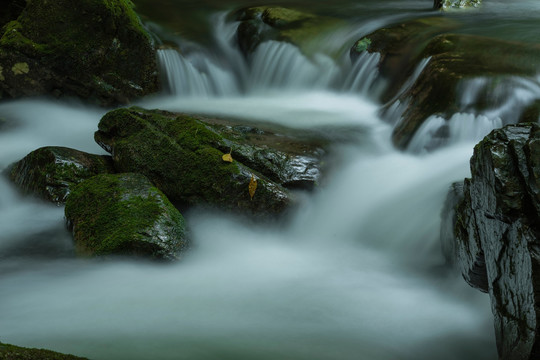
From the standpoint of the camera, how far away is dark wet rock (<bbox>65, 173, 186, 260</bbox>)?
173 inches

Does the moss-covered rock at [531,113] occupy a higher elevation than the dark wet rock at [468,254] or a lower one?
higher

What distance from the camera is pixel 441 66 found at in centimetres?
671

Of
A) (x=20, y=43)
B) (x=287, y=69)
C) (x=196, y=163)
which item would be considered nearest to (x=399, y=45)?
(x=287, y=69)

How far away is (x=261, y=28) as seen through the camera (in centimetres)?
1009

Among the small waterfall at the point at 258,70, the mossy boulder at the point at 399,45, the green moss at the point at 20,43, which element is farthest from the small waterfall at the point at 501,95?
the green moss at the point at 20,43

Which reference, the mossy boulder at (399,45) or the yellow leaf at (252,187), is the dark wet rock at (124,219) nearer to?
the yellow leaf at (252,187)

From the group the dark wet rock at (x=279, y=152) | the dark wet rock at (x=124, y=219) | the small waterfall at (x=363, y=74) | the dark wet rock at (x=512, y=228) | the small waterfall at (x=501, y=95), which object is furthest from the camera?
the small waterfall at (x=363, y=74)

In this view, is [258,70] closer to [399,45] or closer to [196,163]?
[399,45]

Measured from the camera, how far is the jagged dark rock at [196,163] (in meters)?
5.09

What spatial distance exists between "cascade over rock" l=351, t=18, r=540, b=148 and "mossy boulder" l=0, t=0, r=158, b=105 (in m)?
4.08

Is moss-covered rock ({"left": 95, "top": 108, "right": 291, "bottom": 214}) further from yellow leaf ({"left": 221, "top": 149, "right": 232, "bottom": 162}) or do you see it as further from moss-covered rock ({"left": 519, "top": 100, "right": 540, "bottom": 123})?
moss-covered rock ({"left": 519, "top": 100, "right": 540, "bottom": 123})

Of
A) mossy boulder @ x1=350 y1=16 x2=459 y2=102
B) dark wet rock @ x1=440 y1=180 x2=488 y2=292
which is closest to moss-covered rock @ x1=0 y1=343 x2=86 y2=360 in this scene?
dark wet rock @ x1=440 y1=180 x2=488 y2=292

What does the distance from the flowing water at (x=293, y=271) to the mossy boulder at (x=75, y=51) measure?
0.43 m

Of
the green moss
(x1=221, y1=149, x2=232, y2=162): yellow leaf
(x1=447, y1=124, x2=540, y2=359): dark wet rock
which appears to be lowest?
(x1=447, y1=124, x2=540, y2=359): dark wet rock
